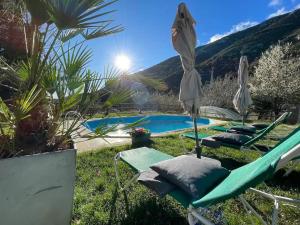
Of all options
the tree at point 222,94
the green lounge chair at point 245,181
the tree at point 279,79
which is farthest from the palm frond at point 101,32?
the tree at point 222,94

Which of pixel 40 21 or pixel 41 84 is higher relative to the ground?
pixel 40 21

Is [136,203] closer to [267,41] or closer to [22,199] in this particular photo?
[22,199]

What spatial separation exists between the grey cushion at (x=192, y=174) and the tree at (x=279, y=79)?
19153mm

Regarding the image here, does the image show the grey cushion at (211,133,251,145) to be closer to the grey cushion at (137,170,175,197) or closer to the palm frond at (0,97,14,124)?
the grey cushion at (137,170,175,197)

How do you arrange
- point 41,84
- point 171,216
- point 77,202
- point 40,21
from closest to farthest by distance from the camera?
1. point 40,21
2. point 41,84
3. point 171,216
4. point 77,202

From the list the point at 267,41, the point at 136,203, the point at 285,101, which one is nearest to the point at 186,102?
the point at 136,203

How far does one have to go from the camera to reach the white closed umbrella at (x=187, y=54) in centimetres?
428

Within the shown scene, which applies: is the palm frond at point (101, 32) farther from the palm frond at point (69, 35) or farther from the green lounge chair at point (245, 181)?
the green lounge chair at point (245, 181)

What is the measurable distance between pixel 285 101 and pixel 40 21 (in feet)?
68.8

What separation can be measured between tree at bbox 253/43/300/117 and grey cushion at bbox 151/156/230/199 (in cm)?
1915

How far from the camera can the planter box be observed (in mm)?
1765

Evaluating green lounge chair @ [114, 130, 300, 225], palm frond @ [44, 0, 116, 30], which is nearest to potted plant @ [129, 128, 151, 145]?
green lounge chair @ [114, 130, 300, 225]

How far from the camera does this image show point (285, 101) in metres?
19.0

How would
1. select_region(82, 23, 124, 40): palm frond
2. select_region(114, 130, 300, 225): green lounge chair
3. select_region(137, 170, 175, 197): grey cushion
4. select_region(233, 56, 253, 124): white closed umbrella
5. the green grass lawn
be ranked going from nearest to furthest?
1. select_region(114, 130, 300, 225): green lounge chair
2. select_region(137, 170, 175, 197): grey cushion
3. select_region(82, 23, 124, 40): palm frond
4. the green grass lawn
5. select_region(233, 56, 253, 124): white closed umbrella
